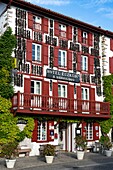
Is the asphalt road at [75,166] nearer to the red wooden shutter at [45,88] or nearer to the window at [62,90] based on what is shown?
the red wooden shutter at [45,88]

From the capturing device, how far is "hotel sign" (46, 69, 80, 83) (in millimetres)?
21766

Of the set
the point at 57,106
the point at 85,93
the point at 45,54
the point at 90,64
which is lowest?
the point at 57,106

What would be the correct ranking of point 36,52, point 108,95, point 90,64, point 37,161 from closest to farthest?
1. point 37,161
2. point 36,52
3. point 90,64
4. point 108,95

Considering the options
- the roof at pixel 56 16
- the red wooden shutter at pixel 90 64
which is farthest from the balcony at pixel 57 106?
the roof at pixel 56 16

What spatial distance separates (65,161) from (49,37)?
30.4 ft

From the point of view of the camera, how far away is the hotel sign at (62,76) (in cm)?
2177

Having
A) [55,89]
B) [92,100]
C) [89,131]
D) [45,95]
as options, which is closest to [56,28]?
[55,89]

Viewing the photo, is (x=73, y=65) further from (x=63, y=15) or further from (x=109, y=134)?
(x=109, y=134)

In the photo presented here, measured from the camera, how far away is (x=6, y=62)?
19375mm

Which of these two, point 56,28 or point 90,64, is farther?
point 90,64

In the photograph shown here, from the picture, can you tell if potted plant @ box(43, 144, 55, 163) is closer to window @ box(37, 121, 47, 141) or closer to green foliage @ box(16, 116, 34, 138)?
green foliage @ box(16, 116, 34, 138)

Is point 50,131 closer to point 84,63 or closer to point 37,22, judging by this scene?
point 84,63

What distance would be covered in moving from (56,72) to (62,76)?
0.59 m

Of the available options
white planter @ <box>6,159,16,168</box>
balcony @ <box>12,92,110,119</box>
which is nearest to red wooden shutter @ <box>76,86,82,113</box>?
balcony @ <box>12,92,110,119</box>
